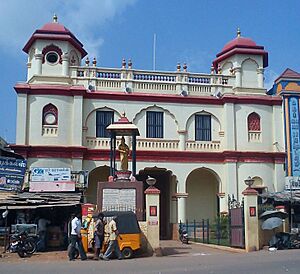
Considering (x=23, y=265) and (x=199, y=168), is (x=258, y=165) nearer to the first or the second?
(x=199, y=168)

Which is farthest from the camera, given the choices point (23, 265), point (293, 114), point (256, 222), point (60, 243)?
point (293, 114)

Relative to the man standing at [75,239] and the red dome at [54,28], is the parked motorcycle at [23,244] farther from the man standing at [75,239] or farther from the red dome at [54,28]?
the red dome at [54,28]

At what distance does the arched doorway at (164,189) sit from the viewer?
98.9ft

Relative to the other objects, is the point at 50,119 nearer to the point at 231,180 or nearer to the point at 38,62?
the point at 38,62

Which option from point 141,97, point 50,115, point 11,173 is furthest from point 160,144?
point 11,173

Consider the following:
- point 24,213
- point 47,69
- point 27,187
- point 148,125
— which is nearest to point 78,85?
point 47,69

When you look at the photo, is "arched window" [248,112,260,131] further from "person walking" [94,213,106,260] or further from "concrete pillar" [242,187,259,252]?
"person walking" [94,213,106,260]

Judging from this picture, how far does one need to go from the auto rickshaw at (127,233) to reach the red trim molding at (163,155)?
11.6 meters

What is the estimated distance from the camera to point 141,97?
3006 cm

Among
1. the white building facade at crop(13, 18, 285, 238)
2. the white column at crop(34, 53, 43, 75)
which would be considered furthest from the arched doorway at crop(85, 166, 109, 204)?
the white column at crop(34, 53, 43, 75)

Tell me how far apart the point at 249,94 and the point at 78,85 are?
390 inches

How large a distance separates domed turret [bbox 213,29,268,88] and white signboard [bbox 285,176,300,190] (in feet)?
18.7

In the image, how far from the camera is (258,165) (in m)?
30.4

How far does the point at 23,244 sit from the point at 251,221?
8.47 metres
